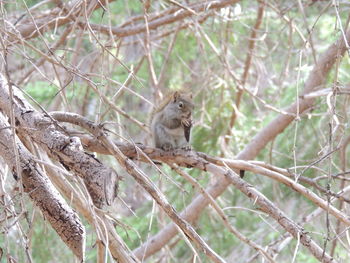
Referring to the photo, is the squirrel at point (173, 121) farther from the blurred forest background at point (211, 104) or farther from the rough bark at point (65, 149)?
the rough bark at point (65, 149)

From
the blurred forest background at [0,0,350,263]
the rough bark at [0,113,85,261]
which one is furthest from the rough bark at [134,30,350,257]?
the rough bark at [0,113,85,261]

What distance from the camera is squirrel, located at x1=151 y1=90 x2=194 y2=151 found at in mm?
3875

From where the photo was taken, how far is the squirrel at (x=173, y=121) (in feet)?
12.7

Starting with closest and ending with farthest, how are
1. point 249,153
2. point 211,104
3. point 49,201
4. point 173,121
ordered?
1. point 49,201
2. point 249,153
3. point 173,121
4. point 211,104

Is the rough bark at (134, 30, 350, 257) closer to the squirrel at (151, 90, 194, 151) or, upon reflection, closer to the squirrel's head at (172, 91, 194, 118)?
the squirrel at (151, 90, 194, 151)

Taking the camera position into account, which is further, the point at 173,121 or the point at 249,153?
the point at 173,121

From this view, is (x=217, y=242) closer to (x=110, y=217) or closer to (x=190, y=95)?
(x=190, y=95)

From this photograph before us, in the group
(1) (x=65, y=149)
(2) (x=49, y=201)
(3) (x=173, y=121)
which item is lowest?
(3) (x=173, y=121)

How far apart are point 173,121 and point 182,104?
0.16m

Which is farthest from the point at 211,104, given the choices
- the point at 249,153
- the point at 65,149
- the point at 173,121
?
the point at 65,149

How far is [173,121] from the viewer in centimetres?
402

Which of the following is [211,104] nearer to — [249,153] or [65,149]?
[249,153]

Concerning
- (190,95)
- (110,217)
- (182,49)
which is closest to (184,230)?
(110,217)

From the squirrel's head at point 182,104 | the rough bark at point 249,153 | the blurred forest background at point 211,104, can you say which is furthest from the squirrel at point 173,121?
the rough bark at point 249,153
